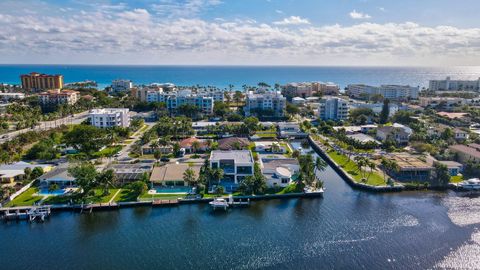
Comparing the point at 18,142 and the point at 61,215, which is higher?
the point at 18,142

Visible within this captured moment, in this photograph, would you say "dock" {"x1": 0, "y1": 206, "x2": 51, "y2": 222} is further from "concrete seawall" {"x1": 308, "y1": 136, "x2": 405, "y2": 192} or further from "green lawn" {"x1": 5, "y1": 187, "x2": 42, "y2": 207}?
"concrete seawall" {"x1": 308, "y1": 136, "x2": 405, "y2": 192}

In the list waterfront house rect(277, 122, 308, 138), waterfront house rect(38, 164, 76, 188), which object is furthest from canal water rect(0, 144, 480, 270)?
waterfront house rect(277, 122, 308, 138)

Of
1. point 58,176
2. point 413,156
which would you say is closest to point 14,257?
point 58,176

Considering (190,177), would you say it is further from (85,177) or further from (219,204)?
(85,177)

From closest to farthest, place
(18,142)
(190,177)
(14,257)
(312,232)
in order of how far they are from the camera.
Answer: (14,257)
(312,232)
(190,177)
(18,142)

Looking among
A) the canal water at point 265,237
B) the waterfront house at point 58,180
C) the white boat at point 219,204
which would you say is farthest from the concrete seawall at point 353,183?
the waterfront house at point 58,180

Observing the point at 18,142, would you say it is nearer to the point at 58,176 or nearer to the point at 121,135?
the point at 121,135

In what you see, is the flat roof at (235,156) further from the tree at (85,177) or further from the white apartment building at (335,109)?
the white apartment building at (335,109)
